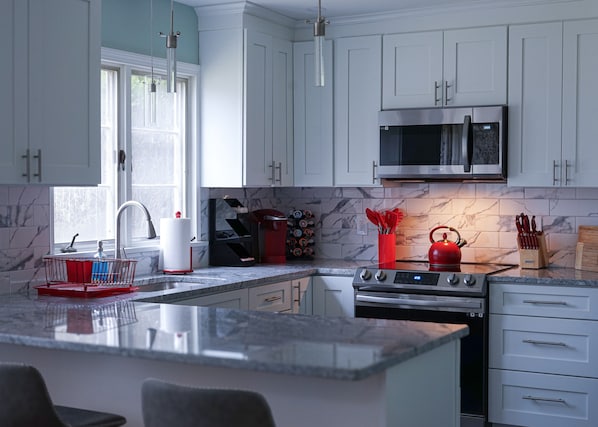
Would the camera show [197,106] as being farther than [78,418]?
Yes

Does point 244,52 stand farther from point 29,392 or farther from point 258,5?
point 29,392

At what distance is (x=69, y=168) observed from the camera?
12.6 feet

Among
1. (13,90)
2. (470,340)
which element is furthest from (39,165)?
(470,340)

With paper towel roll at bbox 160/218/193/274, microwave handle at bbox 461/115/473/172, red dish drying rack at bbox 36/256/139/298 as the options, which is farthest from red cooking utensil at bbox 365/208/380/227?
red dish drying rack at bbox 36/256/139/298

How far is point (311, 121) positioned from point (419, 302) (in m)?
1.44

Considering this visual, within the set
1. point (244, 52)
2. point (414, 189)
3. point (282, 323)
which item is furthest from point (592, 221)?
point (282, 323)

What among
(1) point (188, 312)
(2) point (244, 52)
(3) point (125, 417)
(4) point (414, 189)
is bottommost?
(3) point (125, 417)

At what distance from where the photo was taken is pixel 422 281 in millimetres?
4879

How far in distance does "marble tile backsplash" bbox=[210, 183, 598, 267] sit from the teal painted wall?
2.97ft

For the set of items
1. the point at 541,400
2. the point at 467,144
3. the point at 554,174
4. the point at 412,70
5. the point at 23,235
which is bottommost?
the point at 541,400

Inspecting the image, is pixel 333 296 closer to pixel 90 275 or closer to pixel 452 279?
pixel 452 279

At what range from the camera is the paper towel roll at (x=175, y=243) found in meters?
4.89

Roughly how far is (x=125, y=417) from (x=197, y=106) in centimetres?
274

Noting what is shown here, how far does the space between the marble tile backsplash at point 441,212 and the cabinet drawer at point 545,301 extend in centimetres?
63
